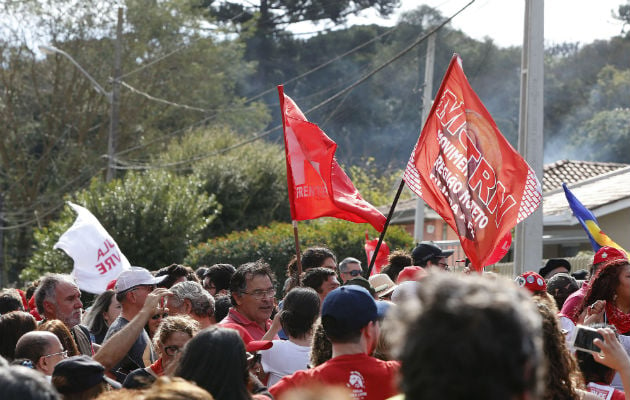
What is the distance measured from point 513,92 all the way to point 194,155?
28.6 meters

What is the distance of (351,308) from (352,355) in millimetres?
206

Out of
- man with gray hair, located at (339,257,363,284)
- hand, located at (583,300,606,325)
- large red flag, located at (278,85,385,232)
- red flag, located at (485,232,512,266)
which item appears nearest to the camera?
hand, located at (583,300,606,325)

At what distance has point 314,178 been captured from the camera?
328 inches

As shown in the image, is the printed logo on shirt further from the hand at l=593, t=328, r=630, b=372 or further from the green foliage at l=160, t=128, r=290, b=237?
the green foliage at l=160, t=128, r=290, b=237

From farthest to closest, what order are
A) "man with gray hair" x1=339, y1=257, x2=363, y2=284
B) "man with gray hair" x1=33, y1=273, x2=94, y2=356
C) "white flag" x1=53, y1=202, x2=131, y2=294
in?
"white flag" x1=53, y1=202, x2=131, y2=294 → "man with gray hair" x1=339, y1=257, x2=363, y2=284 → "man with gray hair" x1=33, y1=273, x2=94, y2=356

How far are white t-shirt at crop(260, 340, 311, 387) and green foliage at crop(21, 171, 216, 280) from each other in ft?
52.4

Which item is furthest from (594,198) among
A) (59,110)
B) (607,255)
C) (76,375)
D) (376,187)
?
(59,110)

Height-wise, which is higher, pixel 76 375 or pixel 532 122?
pixel 532 122

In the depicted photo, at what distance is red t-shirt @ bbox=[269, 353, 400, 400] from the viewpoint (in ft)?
12.8

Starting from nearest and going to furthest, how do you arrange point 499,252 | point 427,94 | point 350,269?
1. point 499,252
2. point 350,269
3. point 427,94

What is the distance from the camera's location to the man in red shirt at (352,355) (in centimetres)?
389

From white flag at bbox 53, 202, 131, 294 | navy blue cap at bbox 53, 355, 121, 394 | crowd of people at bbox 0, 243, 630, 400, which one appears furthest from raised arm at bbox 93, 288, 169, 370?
white flag at bbox 53, 202, 131, 294

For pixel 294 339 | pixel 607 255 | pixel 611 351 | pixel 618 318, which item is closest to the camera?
pixel 611 351

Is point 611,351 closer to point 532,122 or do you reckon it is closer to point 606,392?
point 606,392
